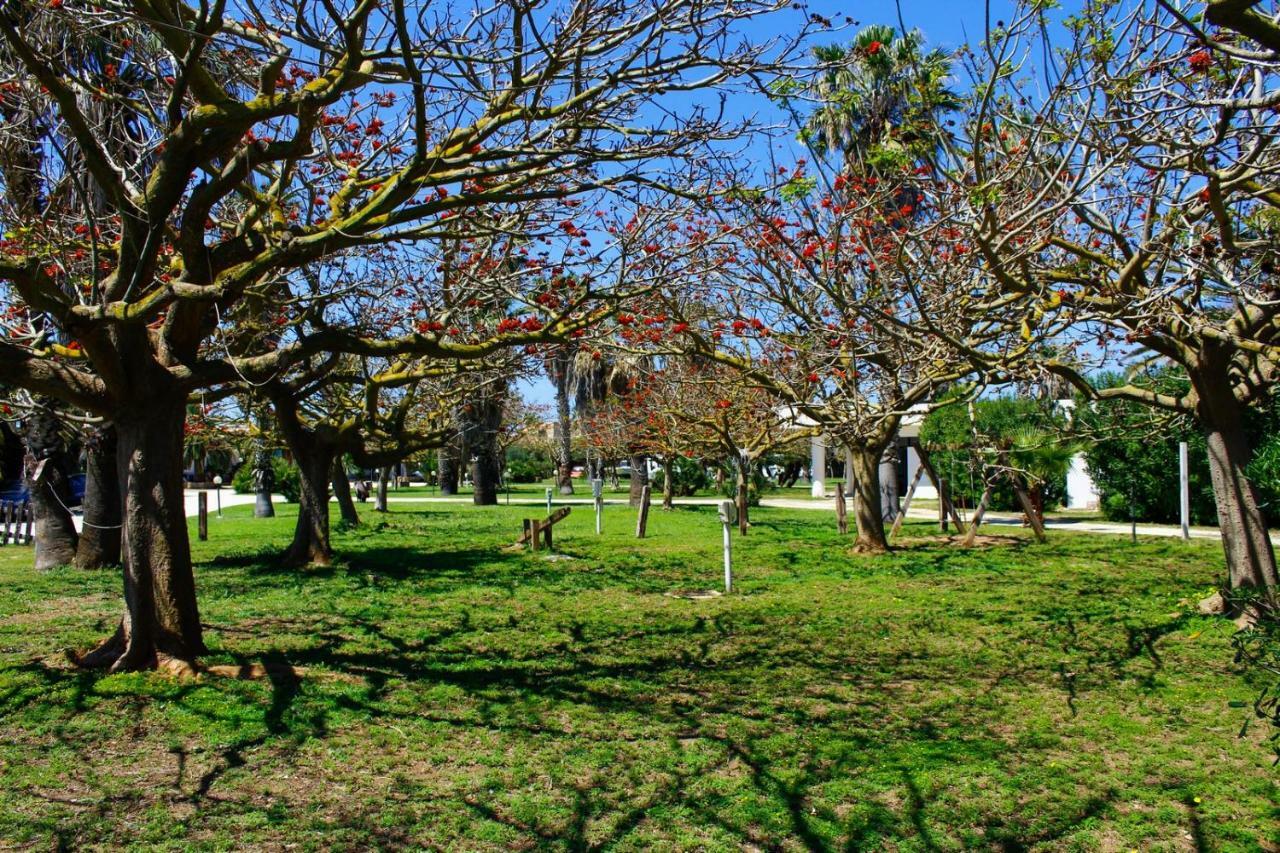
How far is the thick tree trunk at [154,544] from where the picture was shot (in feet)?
22.0

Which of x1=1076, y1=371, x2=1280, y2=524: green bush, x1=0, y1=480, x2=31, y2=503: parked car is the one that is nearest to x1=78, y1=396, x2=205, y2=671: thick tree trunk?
x1=1076, y1=371, x2=1280, y2=524: green bush

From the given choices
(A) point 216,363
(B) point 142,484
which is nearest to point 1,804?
(B) point 142,484

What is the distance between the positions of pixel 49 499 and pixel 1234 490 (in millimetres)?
15550

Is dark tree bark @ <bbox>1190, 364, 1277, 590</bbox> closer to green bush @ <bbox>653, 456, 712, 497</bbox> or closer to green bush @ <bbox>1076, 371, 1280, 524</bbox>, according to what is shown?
green bush @ <bbox>1076, 371, 1280, 524</bbox>

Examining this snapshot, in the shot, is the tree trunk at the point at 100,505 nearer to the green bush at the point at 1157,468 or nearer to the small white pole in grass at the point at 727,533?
the small white pole in grass at the point at 727,533

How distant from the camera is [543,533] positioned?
17.3m

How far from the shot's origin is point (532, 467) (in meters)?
62.2

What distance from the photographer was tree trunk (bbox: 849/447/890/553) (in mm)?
14961

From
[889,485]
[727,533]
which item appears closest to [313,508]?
[727,533]

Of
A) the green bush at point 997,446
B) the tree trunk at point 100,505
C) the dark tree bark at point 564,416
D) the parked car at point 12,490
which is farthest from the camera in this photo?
the dark tree bark at point 564,416

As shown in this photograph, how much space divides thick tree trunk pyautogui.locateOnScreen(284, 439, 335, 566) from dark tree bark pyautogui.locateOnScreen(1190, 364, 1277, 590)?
11447mm

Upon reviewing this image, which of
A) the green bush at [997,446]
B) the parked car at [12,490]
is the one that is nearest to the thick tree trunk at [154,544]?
the green bush at [997,446]

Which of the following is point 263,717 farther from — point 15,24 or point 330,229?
point 15,24

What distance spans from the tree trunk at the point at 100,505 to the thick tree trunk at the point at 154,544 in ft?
19.1
